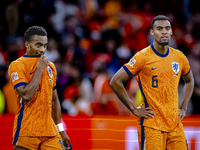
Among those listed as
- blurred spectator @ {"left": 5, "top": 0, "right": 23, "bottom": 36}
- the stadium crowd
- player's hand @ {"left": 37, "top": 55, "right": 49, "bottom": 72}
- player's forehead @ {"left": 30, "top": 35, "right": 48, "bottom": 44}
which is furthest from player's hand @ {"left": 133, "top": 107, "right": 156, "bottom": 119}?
blurred spectator @ {"left": 5, "top": 0, "right": 23, "bottom": 36}

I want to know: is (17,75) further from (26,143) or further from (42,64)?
(26,143)

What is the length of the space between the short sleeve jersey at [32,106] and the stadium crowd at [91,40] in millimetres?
3668

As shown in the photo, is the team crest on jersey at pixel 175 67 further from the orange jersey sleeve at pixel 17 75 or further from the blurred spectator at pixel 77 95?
the blurred spectator at pixel 77 95

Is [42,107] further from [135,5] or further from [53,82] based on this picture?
[135,5]

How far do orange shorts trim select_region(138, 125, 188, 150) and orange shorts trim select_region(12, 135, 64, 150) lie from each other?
1023 millimetres

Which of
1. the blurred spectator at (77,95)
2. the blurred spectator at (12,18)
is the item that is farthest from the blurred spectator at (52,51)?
the blurred spectator at (12,18)

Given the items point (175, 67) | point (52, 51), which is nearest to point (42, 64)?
point (175, 67)

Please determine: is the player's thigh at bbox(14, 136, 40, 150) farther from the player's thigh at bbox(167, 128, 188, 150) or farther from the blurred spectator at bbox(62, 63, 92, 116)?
the blurred spectator at bbox(62, 63, 92, 116)

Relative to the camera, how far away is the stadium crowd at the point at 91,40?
324 inches

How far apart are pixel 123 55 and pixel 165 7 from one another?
3.92m

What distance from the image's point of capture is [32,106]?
4.14m

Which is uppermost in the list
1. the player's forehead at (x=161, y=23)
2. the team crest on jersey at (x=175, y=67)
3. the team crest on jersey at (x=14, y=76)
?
the player's forehead at (x=161, y=23)

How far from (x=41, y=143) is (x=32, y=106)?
0.44 metres

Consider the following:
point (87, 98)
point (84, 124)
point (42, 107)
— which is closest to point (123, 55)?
point (87, 98)
